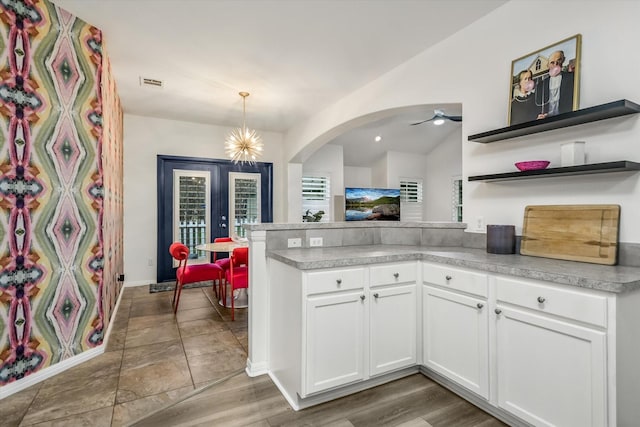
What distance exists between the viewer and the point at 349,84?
12.8 feet

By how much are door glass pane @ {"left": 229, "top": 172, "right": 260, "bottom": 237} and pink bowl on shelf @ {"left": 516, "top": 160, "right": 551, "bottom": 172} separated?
4.60 meters

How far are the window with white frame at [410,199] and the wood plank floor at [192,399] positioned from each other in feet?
18.7

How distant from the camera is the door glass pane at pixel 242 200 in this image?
5.84 metres

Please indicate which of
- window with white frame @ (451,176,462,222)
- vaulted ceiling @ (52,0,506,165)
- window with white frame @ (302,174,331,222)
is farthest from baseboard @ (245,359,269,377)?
window with white frame @ (451,176,462,222)

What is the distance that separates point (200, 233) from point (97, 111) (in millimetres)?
3169

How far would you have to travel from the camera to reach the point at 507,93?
2.34 m

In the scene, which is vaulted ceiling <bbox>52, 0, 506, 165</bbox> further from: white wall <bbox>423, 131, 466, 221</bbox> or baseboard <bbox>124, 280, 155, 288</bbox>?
white wall <bbox>423, 131, 466, 221</bbox>

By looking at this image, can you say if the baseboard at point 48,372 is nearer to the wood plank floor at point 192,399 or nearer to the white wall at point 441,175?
the wood plank floor at point 192,399

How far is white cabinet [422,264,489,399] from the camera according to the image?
186cm

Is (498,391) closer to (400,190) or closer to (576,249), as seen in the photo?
(576,249)

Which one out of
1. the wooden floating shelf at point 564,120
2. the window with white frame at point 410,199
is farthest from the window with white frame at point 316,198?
the wooden floating shelf at point 564,120

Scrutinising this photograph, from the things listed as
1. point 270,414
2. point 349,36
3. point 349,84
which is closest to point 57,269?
point 270,414

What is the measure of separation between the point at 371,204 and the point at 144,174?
4444 mm

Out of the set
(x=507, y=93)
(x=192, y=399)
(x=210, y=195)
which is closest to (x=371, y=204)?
(x=210, y=195)
